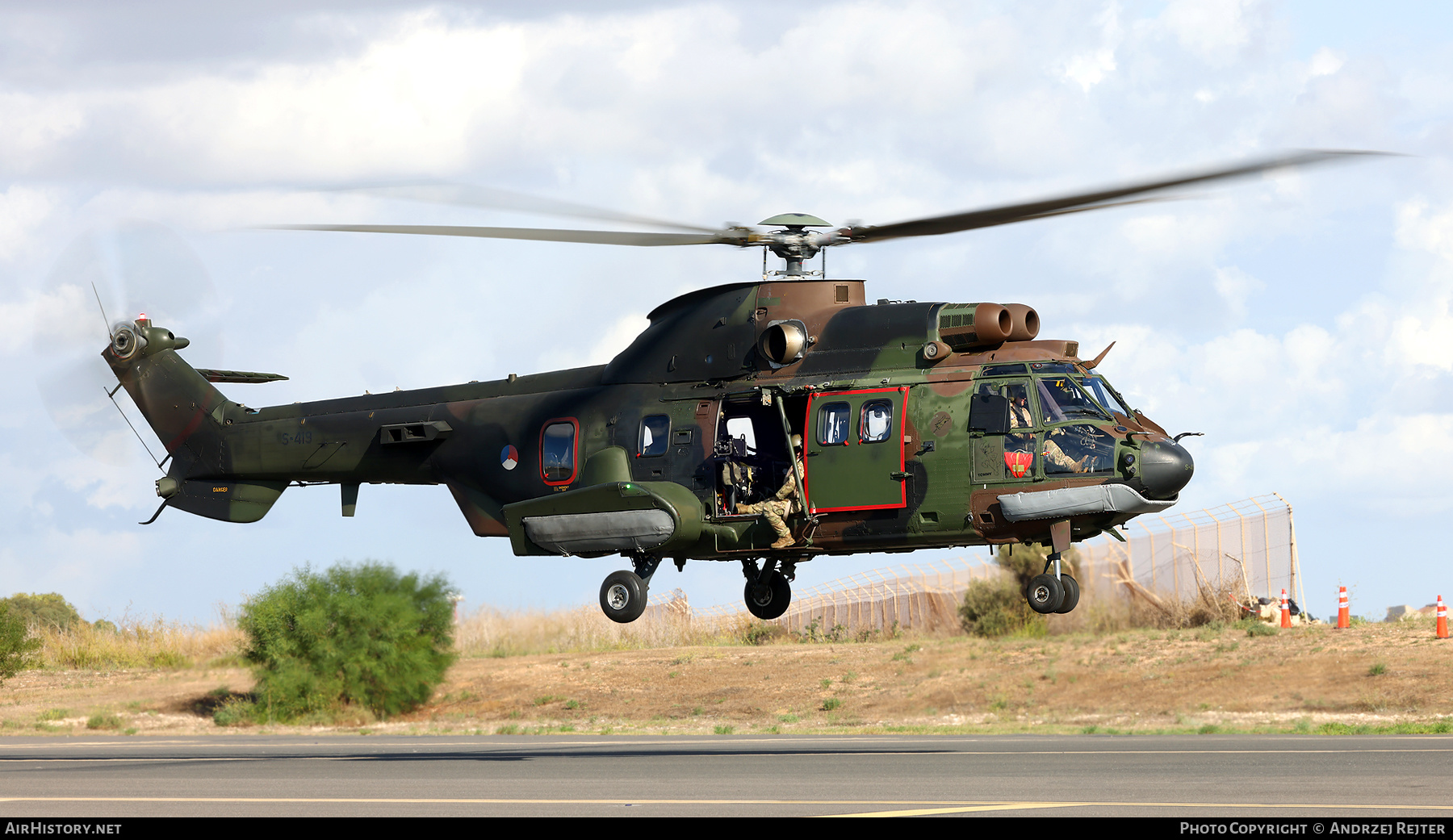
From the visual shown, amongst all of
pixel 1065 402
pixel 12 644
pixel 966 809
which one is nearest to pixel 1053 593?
pixel 1065 402

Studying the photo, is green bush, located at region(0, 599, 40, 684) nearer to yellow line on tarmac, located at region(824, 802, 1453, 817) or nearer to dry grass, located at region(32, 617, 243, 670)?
dry grass, located at region(32, 617, 243, 670)

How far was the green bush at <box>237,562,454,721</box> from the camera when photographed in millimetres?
42312

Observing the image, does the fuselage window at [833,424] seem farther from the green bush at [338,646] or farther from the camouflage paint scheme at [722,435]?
the green bush at [338,646]

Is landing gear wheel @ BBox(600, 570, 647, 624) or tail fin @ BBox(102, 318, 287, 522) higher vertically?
tail fin @ BBox(102, 318, 287, 522)

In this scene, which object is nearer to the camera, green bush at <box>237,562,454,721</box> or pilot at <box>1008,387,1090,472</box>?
pilot at <box>1008,387,1090,472</box>

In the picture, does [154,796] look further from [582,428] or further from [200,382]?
[200,382]

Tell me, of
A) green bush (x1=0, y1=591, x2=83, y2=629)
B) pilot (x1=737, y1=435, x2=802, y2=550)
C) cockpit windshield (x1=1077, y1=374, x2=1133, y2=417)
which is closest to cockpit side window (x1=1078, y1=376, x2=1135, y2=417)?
cockpit windshield (x1=1077, y1=374, x2=1133, y2=417)

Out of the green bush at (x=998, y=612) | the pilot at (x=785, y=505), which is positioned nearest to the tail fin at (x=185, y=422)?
the pilot at (x=785, y=505)

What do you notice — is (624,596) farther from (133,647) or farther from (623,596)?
(133,647)

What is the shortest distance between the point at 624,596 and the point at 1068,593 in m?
5.79

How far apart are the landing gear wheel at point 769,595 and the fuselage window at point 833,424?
10.9ft

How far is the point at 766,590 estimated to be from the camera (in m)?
21.9

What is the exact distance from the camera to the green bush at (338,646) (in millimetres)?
42312

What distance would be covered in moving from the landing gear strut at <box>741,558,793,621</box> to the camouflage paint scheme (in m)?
1.72
